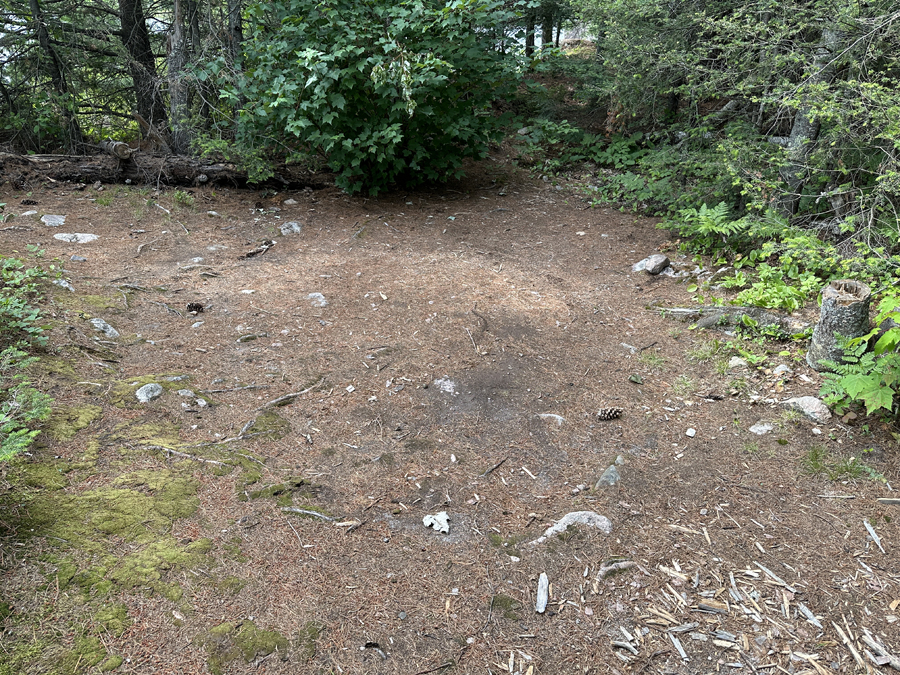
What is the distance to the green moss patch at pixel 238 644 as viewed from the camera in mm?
1928

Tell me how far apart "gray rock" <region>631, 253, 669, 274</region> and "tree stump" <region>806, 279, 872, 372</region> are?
2120 mm

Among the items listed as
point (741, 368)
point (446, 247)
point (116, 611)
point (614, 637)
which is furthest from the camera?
point (446, 247)

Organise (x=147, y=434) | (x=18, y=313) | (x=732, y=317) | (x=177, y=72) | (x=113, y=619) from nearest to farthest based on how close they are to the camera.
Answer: (x=113, y=619)
(x=147, y=434)
(x=18, y=313)
(x=732, y=317)
(x=177, y=72)

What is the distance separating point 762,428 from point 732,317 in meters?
1.37

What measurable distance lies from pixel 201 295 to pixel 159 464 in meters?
2.50

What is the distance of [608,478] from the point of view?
297 centimetres

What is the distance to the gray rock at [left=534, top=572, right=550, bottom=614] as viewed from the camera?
7.39ft

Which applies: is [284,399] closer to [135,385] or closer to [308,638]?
[135,385]

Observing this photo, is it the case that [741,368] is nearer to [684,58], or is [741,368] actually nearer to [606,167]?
[684,58]

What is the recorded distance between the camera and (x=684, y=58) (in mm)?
5609

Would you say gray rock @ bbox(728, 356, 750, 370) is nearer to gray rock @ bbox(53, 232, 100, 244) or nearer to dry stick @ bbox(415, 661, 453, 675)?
dry stick @ bbox(415, 661, 453, 675)

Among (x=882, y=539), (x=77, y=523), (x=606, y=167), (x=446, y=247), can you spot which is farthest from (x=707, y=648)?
(x=606, y=167)

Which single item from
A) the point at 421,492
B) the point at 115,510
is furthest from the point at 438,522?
the point at 115,510

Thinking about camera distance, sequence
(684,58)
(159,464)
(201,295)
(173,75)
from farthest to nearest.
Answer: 1. (173,75)
2. (684,58)
3. (201,295)
4. (159,464)
